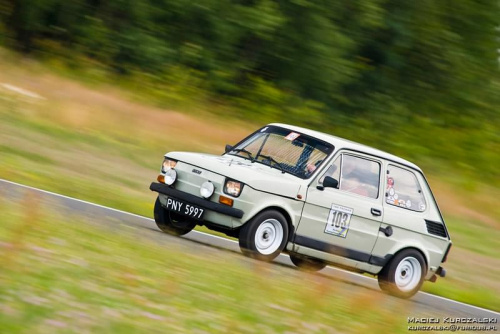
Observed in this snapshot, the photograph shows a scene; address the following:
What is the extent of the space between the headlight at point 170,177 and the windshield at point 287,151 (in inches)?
40.6

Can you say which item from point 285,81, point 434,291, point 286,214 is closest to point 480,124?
point 285,81

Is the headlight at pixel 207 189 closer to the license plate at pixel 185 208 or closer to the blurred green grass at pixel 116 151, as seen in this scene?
the license plate at pixel 185 208

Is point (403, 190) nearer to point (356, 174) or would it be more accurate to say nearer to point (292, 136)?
point (356, 174)

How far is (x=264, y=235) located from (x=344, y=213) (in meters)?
1.08

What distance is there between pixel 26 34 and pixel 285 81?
7.63 metres

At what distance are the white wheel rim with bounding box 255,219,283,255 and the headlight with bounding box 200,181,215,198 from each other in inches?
26.8

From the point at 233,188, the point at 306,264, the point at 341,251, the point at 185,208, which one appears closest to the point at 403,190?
the point at 341,251

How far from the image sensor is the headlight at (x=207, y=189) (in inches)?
380

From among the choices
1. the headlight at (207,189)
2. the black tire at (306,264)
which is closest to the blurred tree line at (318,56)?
the black tire at (306,264)

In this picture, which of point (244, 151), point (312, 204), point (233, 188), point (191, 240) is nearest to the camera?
point (233, 188)

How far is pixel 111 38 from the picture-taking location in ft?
81.9

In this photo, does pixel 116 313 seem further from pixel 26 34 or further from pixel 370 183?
pixel 26 34

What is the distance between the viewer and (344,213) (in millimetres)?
10281

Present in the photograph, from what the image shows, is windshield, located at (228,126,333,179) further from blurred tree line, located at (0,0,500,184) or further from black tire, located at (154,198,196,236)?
blurred tree line, located at (0,0,500,184)
